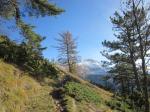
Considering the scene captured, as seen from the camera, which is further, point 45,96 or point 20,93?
point 45,96

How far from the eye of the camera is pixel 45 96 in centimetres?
1652

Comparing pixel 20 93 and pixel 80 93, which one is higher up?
pixel 20 93

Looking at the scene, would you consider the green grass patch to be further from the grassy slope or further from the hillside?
the grassy slope

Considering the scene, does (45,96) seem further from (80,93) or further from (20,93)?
(80,93)

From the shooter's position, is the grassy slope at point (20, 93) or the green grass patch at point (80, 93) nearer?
the grassy slope at point (20, 93)

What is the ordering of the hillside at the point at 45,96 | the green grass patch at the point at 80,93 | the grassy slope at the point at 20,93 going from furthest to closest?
the green grass patch at the point at 80,93 → the hillside at the point at 45,96 → the grassy slope at the point at 20,93

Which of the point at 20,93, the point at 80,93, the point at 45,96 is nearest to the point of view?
the point at 20,93

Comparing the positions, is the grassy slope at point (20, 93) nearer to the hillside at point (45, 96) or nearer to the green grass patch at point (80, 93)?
the hillside at point (45, 96)

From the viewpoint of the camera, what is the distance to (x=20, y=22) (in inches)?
829

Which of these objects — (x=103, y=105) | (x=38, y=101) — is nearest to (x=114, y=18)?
(x=103, y=105)

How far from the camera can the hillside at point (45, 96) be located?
565 inches

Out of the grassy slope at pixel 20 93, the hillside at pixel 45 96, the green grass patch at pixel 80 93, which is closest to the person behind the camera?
the grassy slope at pixel 20 93

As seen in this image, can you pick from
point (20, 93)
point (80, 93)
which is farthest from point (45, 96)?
point (80, 93)

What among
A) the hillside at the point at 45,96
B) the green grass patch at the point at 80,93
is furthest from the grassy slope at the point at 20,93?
the green grass patch at the point at 80,93
